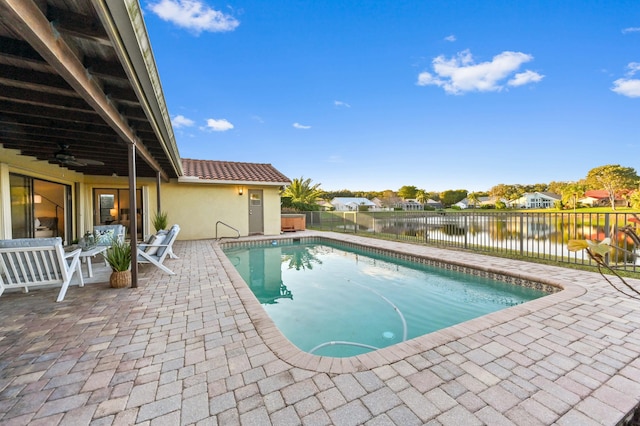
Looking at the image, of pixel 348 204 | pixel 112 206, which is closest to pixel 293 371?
pixel 112 206

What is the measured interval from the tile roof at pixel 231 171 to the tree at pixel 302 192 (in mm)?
5835

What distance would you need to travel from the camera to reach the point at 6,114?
381cm

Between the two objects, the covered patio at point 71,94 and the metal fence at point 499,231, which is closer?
the covered patio at point 71,94

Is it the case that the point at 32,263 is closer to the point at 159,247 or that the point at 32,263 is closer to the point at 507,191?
the point at 159,247

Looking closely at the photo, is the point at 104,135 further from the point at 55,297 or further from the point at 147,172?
the point at 147,172

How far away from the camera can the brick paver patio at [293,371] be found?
1702 millimetres

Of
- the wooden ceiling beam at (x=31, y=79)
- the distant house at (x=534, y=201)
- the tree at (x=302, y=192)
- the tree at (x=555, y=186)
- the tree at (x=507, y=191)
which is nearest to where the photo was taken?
the wooden ceiling beam at (x=31, y=79)

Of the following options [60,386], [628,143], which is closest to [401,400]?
[60,386]

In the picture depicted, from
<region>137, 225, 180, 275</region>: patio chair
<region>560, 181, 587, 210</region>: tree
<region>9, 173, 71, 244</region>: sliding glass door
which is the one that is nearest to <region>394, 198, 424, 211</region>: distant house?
<region>560, 181, 587, 210</region>: tree

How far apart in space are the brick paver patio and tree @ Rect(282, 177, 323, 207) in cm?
1695

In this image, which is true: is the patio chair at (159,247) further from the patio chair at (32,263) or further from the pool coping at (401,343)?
the patio chair at (32,263)

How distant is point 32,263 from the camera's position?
3.79 meters

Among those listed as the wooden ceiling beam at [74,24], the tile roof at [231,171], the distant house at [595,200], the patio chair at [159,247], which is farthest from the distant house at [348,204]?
the wooden ceiling beam at [74,24]

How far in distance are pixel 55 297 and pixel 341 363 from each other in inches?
175
